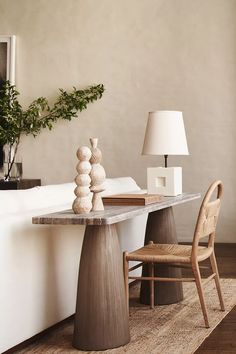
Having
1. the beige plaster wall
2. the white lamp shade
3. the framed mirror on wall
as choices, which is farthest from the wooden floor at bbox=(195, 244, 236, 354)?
the framed mirror on wall

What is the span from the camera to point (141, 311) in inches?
165

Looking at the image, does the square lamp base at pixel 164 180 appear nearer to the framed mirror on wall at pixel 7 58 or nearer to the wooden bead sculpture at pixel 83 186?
the wooden bead sculpture at pixel 83 186

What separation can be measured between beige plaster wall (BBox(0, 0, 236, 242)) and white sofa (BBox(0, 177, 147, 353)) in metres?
3.11

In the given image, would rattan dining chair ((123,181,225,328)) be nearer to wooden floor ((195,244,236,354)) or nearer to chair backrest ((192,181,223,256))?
chair backrest ((192,181,223,256))

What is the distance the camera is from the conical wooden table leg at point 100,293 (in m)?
3.30

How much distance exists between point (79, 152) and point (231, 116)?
373 centimetres

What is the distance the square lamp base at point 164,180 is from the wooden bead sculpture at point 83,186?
1.12 metres

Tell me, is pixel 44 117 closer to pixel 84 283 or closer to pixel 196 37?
pixel 196 37

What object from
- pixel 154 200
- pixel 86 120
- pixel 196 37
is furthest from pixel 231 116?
pixel 154 200

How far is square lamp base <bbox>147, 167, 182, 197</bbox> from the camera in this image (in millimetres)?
4379

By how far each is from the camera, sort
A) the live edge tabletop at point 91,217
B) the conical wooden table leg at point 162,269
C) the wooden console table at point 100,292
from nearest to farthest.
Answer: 1. the live edge tabletop at point 91,217
2. the wooden console table at point 100,292
3. the conical wooden table leg at point 162,269

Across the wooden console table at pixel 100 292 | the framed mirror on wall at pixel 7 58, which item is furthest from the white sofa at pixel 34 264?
the framed mirror on wall at pixel 7 58

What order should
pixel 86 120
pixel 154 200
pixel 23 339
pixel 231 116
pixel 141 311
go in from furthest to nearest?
pixel 86 120 → pixel 231 116 → pixel 141 311 → pixel 154 200 → pixel 23 339

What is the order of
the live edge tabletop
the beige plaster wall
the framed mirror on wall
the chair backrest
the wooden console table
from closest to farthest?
the live edge tabletop, the wooden console table, the chair backrest, the beige plaster wall, the framed mirror on wall
